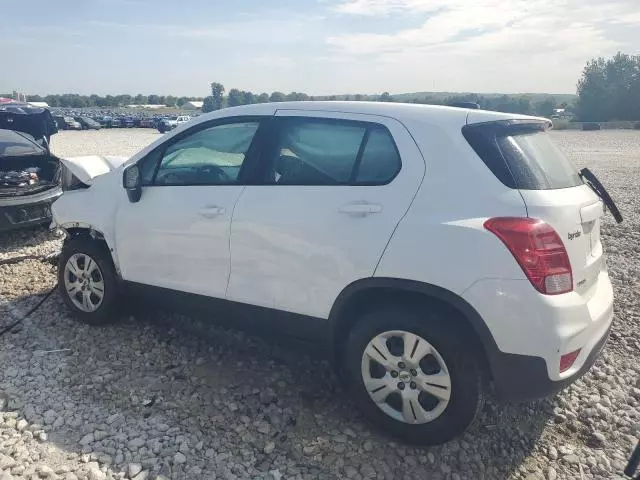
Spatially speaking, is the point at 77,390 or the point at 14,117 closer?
the point at 77,390

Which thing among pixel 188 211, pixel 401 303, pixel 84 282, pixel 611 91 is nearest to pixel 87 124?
pixel 84 282

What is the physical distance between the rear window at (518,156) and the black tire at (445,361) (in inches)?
32.7

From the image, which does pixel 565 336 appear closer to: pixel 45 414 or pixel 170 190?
pixel 170 190

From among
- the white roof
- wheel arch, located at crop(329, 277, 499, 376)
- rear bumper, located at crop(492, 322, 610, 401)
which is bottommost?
rear bumper, located at crop(492, 322, 610, 401)

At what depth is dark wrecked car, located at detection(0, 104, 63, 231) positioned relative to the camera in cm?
668

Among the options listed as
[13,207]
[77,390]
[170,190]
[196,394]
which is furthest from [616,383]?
[13,207]

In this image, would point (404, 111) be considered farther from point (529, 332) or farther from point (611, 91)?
point (611, 91)

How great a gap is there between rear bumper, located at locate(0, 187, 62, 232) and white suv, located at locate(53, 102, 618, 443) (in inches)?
145

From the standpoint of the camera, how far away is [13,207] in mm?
6652

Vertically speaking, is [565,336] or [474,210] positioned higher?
[474,210]

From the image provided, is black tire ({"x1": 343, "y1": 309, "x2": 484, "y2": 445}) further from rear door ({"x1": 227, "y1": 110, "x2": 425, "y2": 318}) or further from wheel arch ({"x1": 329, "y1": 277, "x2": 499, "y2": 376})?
rear door ({"x1": 227, "y1": 110, "x2": 425, "y2": 318})

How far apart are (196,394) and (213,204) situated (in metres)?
1.26

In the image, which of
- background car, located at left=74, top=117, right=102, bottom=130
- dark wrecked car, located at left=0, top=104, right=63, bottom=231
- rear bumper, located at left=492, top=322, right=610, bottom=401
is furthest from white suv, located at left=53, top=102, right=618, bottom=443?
background car, located at left=74, top=117, right=102, bottom=130

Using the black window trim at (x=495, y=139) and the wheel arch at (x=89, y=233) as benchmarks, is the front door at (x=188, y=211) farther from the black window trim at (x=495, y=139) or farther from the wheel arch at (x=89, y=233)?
the black window trim at (x=495, y=139)
